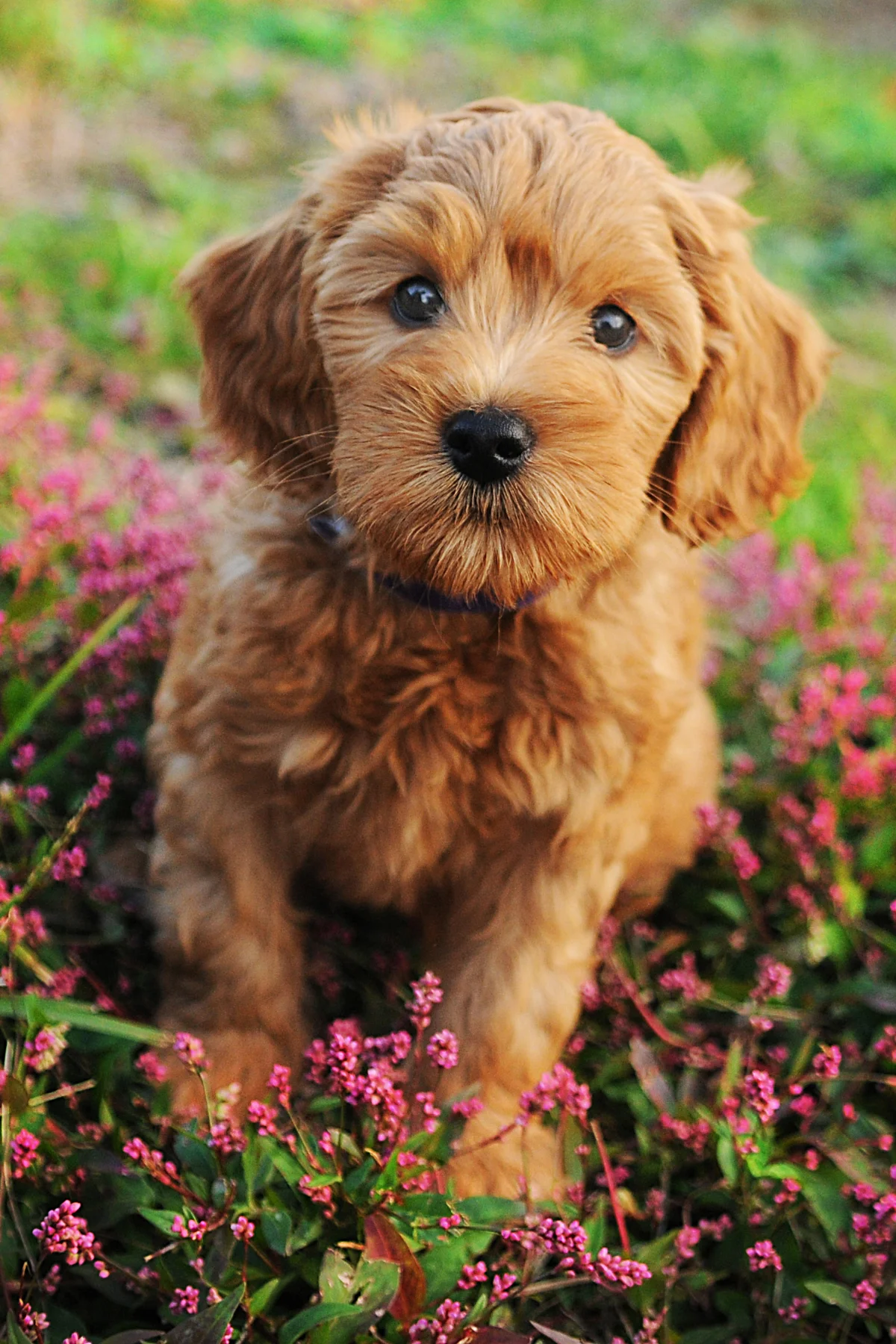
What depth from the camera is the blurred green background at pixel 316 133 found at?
17.4 ft

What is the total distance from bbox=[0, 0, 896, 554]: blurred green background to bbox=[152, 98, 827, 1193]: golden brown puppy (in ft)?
8.02

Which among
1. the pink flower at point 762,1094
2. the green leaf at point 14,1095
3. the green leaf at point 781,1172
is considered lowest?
the green leaf at point 14,1095

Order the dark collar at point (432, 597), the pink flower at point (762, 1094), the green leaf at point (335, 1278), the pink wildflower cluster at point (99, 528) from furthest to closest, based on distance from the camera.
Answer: the pink wildflower cluster at point (99, 528)
the dark collar at point (432, 597)
the pink flower at point (762, 1094)
the green leaf at point (335, 1278)

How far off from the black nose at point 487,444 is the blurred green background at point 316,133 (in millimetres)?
3098

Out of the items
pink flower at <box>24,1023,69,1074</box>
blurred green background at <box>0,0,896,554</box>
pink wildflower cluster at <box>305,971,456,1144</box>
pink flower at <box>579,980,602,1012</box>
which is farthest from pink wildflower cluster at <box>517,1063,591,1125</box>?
blurred green background at <box>0,0,896,554</box>

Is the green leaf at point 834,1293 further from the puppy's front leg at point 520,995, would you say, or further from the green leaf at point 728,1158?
the puppy's front leg at point 520,995

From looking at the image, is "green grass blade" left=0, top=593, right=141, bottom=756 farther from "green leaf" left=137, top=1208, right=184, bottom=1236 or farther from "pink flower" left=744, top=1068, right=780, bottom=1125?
"pink flower" left=744, top=1068, right=780, bottom=1125

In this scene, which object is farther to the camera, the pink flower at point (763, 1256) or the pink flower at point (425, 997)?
the pink flower at point (763, 1256)

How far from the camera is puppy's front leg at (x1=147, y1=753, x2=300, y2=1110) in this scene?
256 cm

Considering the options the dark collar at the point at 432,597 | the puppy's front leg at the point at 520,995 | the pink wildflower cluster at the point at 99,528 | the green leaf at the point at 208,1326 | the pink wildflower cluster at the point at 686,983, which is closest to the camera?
the green leaf at the point at 208,1326

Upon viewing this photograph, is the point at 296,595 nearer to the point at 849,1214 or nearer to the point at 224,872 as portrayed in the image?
the point at 224,872

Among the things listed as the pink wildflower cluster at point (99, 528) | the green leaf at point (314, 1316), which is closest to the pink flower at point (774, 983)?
the green leaf at point (314, 1316)

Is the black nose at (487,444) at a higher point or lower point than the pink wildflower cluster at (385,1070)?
higher

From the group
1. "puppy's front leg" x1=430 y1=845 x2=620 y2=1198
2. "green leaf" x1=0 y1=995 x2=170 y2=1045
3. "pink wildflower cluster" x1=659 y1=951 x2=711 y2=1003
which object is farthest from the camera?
"pink wildflower cluster" x1=659 y1=951 x2=711 y2=1003
